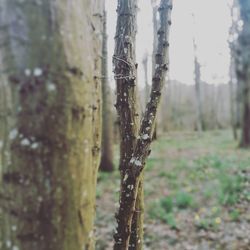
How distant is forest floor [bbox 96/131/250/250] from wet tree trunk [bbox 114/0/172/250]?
78.3 inches

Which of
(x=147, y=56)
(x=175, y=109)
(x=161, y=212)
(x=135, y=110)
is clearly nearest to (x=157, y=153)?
(x=161, y=212)

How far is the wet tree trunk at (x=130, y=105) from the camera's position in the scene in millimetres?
2141

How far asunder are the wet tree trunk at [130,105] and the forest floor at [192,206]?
199cm

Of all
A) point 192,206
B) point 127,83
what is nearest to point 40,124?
point 127,83

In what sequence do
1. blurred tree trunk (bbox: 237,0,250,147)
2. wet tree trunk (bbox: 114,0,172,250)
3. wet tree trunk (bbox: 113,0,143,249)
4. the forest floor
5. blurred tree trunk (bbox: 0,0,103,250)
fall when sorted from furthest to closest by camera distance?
blurred tree trunk (bbox: 237,0,250,147) < the forest floor < wet tree trunk (bbox: 113,0,143,249) < wet tree trunk (bbox: 114,0,172,250) < blurred tree trunk (bbox: 0,0,103,250)

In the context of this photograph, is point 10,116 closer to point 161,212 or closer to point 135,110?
point 135,110

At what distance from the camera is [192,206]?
6.99m

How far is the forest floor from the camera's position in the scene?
581 centimetres

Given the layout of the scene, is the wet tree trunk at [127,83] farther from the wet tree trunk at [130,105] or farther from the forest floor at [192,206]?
the forest floor at [192,206]

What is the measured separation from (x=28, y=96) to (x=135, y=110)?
4.46ft

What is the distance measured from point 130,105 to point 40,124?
1.33m

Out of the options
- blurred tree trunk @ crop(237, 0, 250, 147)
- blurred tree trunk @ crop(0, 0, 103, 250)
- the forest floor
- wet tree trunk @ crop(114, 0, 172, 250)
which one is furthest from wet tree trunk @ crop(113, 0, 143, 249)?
blurred tree trunk @ crop(237, 0, 250, 147)

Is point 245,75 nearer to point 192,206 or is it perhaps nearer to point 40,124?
point 192,206

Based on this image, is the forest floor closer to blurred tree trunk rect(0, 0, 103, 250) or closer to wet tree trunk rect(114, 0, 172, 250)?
wet tree trunk rect(114, 0, 172, 250)
